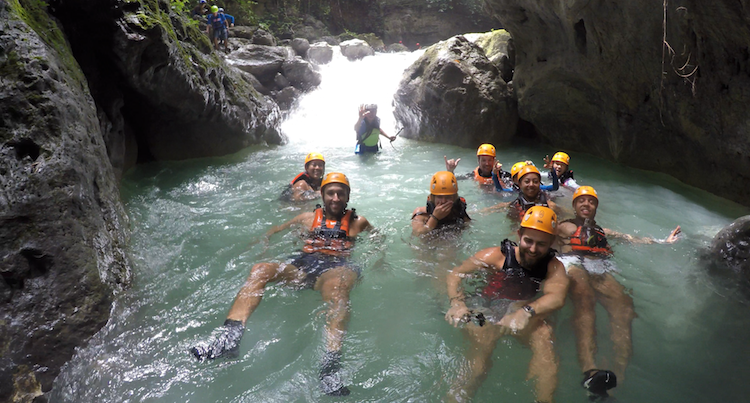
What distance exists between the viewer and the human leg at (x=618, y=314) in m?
3.07

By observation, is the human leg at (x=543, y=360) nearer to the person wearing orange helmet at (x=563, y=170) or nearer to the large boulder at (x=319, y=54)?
the person wearing orange helmet at (x=563, y=170)

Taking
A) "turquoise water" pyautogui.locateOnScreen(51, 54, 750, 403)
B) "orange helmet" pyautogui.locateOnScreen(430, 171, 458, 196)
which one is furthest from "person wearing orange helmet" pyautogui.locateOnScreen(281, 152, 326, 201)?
"orange helmet" pyautogui.locateOnScreen(430, 171, 458, 196)

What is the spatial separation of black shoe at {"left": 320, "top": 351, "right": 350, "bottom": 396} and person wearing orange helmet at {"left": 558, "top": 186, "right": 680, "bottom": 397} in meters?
1.64

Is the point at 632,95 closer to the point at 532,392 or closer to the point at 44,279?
the point at 532,392

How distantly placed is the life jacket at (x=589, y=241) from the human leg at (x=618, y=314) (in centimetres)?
36

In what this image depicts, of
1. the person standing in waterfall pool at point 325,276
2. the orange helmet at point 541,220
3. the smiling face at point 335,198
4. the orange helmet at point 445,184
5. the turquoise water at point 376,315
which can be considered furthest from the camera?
the orange helmet at point 445,184

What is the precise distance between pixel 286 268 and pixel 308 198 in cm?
241

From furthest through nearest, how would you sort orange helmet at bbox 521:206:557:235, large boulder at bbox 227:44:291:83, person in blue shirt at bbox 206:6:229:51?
1. large boulder at bbox 227:44:291:83
2. person in blue shirt at bbox 206:6:229:51
3. orange helmet at bbox 521:206:557:235

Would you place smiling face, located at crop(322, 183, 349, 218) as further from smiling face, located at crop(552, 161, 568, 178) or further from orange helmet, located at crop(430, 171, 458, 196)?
smiling face, located at crop(552, 161, 568, 178)

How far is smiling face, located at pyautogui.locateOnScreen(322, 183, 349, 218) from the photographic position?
14.7ft

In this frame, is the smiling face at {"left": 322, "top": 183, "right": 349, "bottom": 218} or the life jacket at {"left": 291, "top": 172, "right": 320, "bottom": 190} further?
the life jacket at {"left": 291, "top": 172, "right": 320, "bottom": 190}

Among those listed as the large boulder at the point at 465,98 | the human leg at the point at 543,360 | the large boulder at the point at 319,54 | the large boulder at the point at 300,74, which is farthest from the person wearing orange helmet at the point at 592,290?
the large boulder at the point at 319,54

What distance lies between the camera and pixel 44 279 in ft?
9.88

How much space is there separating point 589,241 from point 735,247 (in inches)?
61.9
